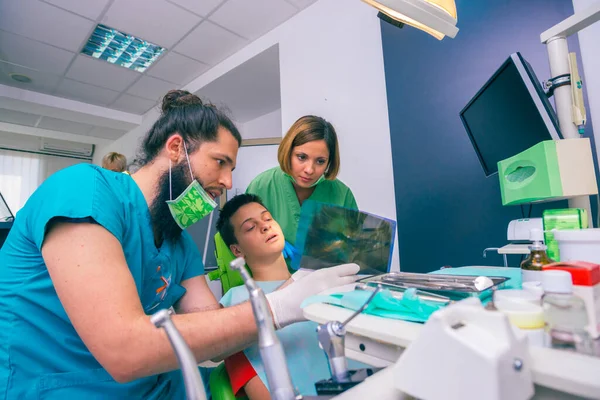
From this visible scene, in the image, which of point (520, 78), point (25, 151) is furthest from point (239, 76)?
point (25, 151)

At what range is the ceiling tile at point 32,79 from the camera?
345 cm

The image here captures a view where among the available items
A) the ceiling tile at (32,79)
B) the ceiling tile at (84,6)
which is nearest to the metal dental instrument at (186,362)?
the ceiling tile at (84,6)

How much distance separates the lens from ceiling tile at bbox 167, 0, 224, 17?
99.7 inches

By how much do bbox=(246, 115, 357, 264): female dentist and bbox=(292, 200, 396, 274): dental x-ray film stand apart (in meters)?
0.52

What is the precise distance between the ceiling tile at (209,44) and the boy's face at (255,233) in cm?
215

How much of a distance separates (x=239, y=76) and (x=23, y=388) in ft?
10.7

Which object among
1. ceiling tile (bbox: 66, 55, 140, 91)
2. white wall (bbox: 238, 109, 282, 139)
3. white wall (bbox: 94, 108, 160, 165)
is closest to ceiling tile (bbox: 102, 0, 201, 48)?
ceiling tile (bbox: 66, 55, 140, 91)

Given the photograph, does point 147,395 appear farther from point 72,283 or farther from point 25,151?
point 25,151

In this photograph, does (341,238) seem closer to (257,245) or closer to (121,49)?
(257,245)

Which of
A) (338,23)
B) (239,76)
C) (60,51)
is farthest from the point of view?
(239,76)

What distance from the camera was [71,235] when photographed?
0.69 metres

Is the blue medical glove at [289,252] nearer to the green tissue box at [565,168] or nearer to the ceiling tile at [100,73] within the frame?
the green tissue box at [565,168]

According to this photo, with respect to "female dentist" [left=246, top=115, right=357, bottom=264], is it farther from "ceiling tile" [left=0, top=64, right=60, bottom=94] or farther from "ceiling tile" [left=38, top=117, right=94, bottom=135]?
"ceiling tile" [left=38, top=117, right=94, bottom=135]

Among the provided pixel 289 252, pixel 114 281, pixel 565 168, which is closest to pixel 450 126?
pixel 565 168
